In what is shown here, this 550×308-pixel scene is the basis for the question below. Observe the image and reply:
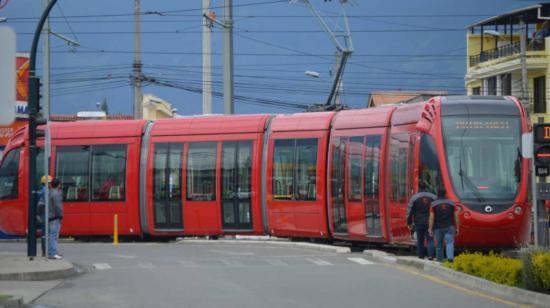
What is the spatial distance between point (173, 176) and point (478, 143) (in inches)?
417

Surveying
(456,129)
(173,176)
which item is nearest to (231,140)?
(173,176)

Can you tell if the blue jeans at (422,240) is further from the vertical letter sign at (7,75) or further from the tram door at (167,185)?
the vertical letter sign at (7,75)

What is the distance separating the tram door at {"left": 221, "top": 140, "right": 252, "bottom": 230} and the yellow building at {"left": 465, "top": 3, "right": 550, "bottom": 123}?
24812 millimetres

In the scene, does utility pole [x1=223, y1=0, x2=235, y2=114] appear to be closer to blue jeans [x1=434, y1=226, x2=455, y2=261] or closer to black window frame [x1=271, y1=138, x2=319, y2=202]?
black window frame [x1=271, y1=138, x2=319, y2=202]

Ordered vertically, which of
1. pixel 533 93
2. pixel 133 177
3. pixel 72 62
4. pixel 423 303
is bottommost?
pixel 423 303

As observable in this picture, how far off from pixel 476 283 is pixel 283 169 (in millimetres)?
12077

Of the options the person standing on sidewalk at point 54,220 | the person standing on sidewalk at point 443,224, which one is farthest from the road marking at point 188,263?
the person standing on sidewalk at point 443,224

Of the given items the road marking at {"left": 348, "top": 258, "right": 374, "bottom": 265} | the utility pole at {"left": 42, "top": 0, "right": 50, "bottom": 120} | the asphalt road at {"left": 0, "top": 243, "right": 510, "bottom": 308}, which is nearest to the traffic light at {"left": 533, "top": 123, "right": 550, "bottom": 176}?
the asphalt road at {"left": 0, "top": 243, "right": 510, "bottom": 308}

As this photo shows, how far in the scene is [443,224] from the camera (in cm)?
2042

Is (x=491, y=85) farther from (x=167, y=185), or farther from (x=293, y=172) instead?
(x=293, y=172)

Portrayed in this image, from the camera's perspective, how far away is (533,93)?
55406mm

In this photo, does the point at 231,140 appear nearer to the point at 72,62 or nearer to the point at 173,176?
the point at 173,176

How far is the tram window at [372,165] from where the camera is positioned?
81.4ft

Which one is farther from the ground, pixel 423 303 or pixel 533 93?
pixel 533 93
